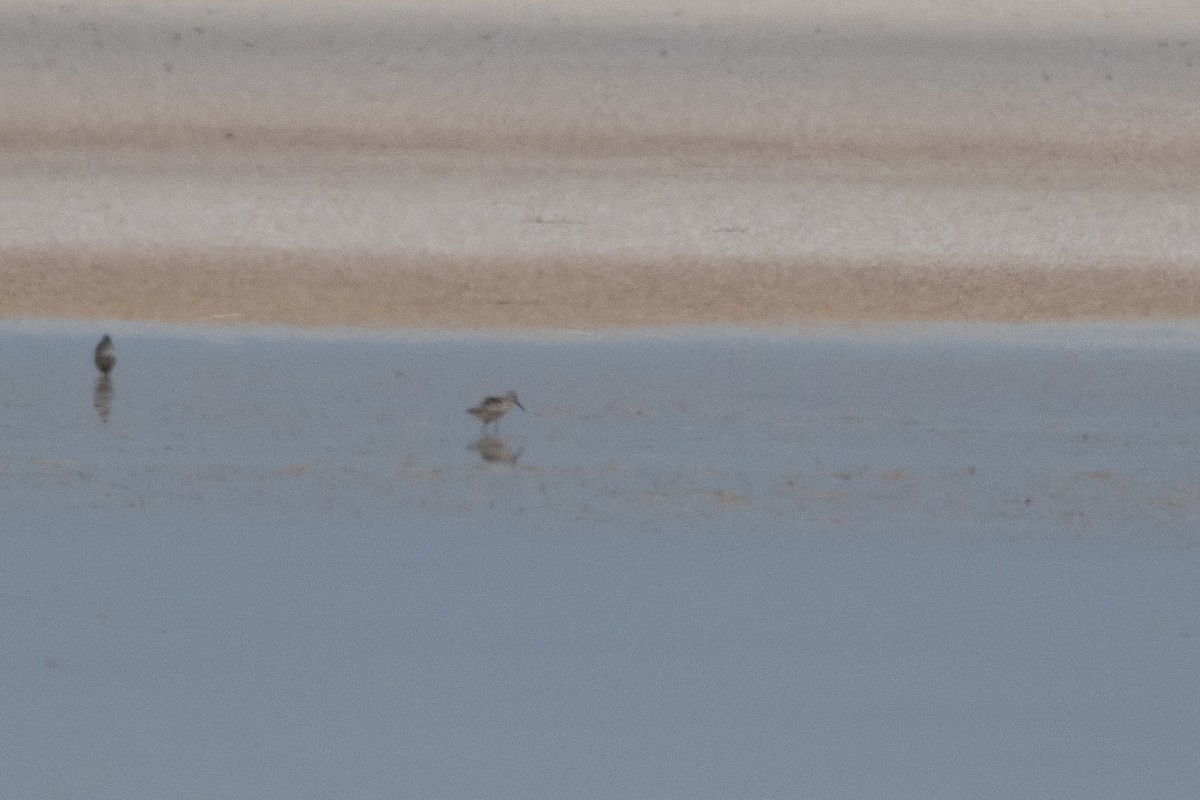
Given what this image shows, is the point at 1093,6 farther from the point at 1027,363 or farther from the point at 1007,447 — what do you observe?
the point at 1007,447

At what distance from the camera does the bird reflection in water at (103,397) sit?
11.1 m

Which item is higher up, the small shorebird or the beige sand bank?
the beige sand bank

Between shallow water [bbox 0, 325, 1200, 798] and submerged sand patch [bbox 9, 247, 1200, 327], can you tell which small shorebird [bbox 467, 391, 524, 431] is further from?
submerged sand patch [bbox 9, 247, 1200, 327]

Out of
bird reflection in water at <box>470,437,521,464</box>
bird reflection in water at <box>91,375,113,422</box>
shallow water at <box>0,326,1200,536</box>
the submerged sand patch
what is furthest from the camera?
the submerged sand patch

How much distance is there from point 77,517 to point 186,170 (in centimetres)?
1016

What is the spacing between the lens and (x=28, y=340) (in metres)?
13.8

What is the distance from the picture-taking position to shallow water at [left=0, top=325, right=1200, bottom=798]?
568 centimetres

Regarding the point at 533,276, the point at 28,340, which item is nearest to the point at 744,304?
the point at 533,276

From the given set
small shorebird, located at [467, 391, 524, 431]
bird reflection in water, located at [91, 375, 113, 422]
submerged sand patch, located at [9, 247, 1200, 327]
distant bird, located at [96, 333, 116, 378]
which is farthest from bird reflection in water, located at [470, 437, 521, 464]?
submerged sand patch, located at [9, 247, 1200, 327]

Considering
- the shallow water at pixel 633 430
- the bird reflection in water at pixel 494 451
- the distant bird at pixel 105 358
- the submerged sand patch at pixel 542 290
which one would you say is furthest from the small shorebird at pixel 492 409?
the submerged sand patch at pixel 542 290

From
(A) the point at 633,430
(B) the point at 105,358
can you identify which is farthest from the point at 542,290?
(A) the point at 633,430

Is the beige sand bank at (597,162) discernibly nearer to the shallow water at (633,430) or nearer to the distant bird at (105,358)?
the shallow water at (633,430)

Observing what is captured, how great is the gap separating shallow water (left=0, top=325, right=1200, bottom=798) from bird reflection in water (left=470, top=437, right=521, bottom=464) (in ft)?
0.22

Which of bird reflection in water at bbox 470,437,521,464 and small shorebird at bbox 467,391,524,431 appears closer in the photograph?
bird reflection in water at bbox 470,437,521,464
